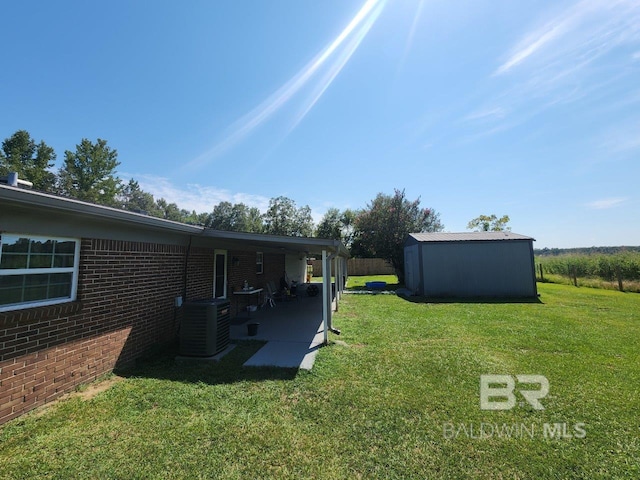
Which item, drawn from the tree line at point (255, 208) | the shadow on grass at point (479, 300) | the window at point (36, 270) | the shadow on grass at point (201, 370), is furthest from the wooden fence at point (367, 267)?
the window at point (36, 270)

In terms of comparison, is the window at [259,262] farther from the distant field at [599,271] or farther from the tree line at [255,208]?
the distant field at [599,271]

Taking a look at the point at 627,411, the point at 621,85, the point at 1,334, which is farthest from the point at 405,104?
the point at 1,334

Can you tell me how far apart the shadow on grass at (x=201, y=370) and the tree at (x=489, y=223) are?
121ft

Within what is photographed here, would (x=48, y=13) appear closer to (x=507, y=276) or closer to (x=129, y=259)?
(x=129, y=259)

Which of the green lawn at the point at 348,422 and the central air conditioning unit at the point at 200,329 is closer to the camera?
the green lawn at the point at 348,422

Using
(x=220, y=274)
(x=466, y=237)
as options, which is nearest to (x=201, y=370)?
(x=220, y=274)

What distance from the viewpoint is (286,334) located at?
276 inches

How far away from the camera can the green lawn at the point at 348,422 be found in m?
2.42

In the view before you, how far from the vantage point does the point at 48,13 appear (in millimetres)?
6367

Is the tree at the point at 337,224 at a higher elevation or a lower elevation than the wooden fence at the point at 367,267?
higher

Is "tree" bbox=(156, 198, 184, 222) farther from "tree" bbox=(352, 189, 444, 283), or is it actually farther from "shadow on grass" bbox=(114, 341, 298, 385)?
"shadow on grass" bbox=(114, 341, 298, 385)

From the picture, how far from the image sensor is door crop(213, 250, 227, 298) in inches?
A: 314

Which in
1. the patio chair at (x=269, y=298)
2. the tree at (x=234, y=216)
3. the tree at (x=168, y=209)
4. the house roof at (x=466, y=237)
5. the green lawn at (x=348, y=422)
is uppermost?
the tree at (x=168, y=209)

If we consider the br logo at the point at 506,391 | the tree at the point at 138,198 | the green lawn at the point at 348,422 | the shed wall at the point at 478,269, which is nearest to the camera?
the green lawn at the point at 348,422
